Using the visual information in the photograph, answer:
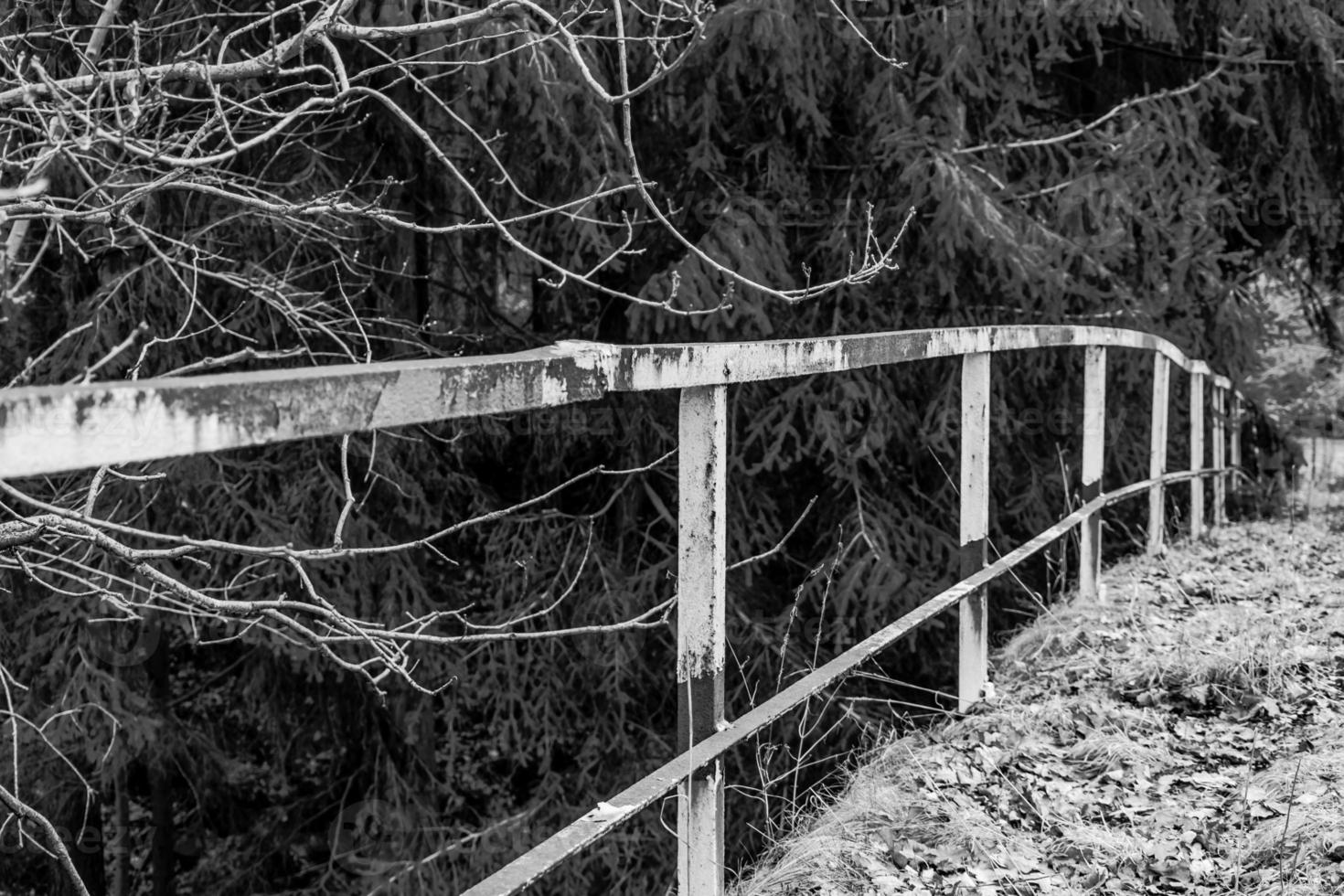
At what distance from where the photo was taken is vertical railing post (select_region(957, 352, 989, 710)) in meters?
3.75

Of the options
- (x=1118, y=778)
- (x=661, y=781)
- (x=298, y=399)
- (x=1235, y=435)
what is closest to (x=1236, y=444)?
(x=1235, y=435)

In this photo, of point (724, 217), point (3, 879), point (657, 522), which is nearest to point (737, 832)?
point (657, 522)

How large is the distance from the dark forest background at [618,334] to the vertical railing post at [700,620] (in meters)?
4.73

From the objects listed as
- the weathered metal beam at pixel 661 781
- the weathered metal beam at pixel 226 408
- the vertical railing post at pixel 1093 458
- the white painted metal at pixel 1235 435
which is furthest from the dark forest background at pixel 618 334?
the weathered metal beam at pixel 226 408

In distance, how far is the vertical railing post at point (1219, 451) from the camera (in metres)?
9.62

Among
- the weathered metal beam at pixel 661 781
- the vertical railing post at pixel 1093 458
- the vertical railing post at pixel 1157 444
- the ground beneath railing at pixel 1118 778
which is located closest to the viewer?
the weathered metal beam at pixel 661 781

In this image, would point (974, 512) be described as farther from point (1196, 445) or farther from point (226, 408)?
point (1196, 445)

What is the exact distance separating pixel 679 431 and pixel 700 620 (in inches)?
13.8

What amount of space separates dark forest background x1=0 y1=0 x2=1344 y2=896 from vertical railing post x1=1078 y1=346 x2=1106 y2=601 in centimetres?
179

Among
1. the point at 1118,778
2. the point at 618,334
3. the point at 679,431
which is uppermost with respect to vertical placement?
the point at 618,334

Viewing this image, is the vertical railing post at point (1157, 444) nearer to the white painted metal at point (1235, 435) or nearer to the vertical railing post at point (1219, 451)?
the vertical railing post at point (1219, 451)

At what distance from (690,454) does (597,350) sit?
1.36ft

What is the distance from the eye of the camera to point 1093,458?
5344 millimetres

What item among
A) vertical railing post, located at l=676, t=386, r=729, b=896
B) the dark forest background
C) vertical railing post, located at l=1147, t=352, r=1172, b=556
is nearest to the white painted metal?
the dark forest background
